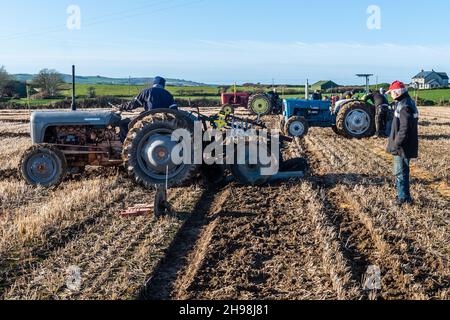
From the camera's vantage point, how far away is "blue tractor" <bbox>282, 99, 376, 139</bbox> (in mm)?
14250

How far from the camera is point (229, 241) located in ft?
17.1

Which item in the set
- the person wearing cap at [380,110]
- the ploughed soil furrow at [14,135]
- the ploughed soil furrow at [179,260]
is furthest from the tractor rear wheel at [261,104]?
the ploughed soil furrow at [179,260]

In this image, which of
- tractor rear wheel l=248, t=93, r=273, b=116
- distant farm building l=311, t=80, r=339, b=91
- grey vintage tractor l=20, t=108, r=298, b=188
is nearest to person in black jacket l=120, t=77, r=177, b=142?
grey vintage tractor l=20, t=108, r=298, b=188

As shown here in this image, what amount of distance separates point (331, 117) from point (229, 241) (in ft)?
35.8

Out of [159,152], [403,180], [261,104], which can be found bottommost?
[403,180]

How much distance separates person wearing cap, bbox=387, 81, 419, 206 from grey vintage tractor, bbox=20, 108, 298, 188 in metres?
2.01

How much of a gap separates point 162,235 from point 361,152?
7.38 metres

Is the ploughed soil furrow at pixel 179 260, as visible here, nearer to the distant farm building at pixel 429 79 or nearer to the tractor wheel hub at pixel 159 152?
the tractor wheel hub at pixel 159 152

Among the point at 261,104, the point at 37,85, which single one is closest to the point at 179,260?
the point at 261,104

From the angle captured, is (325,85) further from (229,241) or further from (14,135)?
(229,241)

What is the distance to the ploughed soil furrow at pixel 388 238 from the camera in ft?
13.3

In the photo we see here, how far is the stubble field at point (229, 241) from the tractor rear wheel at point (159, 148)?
0.24 meters

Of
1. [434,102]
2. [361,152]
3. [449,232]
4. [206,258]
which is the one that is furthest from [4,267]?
[434,102]

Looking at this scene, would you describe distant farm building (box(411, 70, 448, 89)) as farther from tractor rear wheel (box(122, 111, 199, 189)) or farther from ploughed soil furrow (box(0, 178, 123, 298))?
ploughed soil furrow (box(0, 178, 123, 298))
